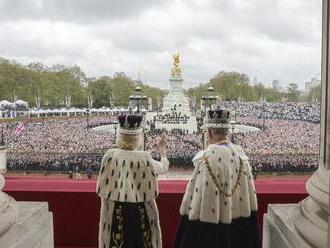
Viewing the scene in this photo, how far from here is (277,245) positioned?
97.5 inches

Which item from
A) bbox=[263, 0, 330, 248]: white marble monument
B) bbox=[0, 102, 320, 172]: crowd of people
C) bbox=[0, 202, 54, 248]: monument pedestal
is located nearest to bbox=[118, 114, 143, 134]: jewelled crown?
bbox=[0, 202, 54, 248]: monument pedestal

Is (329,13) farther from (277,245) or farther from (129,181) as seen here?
(129,181)

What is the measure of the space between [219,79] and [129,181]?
6730 cm

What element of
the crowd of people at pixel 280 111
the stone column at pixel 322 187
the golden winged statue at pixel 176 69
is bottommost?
the crowd of people at pixel 280 111

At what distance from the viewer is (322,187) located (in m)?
2.02

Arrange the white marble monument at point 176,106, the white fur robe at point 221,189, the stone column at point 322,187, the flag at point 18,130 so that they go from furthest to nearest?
the white marble monument at point 176,106, the flag at point 18,130, the white fur robe at point 221,189, the stone column at point 322,187

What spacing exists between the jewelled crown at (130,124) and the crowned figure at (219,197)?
0.43 meters

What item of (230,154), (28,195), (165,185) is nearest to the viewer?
(230,154)

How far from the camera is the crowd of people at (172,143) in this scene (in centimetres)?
2162

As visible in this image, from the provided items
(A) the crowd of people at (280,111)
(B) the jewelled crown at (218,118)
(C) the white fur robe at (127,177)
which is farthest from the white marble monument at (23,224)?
(A) the crowd of people at (280,111)

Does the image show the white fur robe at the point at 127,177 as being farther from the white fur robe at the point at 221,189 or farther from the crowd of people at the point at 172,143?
the crowd of people at the point at 172,143

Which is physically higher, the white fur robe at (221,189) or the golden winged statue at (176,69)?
the golden winged statue at (176,69)

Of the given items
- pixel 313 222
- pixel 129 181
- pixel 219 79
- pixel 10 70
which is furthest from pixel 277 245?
Answer: pixel 219 79

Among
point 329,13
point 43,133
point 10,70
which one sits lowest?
point 43,133
